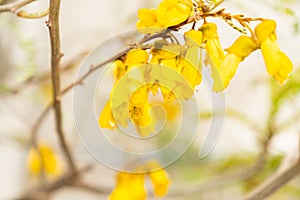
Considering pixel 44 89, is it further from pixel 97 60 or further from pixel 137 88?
pixel 137 88

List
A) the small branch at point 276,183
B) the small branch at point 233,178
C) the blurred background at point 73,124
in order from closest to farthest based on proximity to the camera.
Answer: the small branch at point 276,183 → the small branch at point 233,178 → the blurred background at point 73,124

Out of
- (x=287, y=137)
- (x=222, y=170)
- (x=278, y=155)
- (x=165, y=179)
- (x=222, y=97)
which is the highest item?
(x=222, y=97)

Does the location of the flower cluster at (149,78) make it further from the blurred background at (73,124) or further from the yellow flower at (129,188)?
the blurred background at (73,124)

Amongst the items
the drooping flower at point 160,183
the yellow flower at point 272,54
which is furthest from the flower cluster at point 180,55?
the drooping flower at point 160,183

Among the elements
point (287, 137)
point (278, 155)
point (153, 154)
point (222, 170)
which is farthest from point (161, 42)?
point (287, 137)

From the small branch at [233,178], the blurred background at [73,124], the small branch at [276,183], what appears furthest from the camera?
the blurred background at [73,124]

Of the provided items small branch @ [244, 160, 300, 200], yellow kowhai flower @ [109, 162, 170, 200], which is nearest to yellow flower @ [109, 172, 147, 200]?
yellow kowhai flower @ [109, 162, 170, 200]

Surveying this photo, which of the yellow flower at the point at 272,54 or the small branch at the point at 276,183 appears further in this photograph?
the small branch at the point at 276,183

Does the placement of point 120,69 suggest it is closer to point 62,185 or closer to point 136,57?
point 136,57
